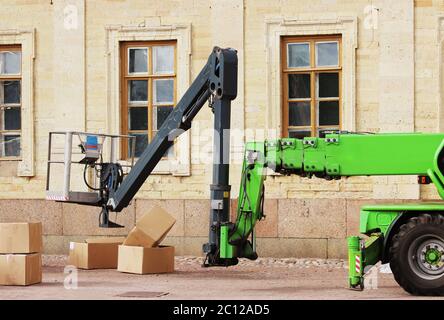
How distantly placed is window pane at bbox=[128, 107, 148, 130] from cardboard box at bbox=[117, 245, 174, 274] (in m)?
4.23

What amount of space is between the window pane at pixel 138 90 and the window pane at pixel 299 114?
2.69 meters

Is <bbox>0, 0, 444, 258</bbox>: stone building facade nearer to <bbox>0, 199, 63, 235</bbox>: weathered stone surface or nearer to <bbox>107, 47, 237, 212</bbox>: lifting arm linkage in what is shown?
<bbox>0, 199, 63, 235</bbox>: weathered stone surface

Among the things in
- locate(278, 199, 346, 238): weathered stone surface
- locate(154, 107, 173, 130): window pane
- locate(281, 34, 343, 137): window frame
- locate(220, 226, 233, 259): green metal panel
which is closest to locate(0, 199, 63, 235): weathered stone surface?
locate(154, 107, 173, 130): window pane

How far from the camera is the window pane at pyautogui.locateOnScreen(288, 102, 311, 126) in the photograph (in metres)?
19.5

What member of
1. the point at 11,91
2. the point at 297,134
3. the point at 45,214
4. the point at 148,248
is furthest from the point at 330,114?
the point at 11,91

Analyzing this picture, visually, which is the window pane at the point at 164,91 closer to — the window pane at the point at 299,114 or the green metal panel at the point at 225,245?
the window pane at the point at 299,114

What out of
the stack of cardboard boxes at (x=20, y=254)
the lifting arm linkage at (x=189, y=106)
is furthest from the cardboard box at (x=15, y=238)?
the lifting arm linkage at (x=189, y=106)

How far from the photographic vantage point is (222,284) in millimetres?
14898

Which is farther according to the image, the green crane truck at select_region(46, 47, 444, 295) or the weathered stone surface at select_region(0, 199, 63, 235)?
the weathered stone surface at select_region(0, 199, 63, 235)

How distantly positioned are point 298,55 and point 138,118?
10.3 ft

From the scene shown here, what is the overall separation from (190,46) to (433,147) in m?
7.19

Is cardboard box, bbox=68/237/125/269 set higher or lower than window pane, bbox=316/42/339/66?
lower

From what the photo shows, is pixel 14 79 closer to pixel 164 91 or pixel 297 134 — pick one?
pixel 164 91

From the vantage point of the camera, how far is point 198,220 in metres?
19.5
